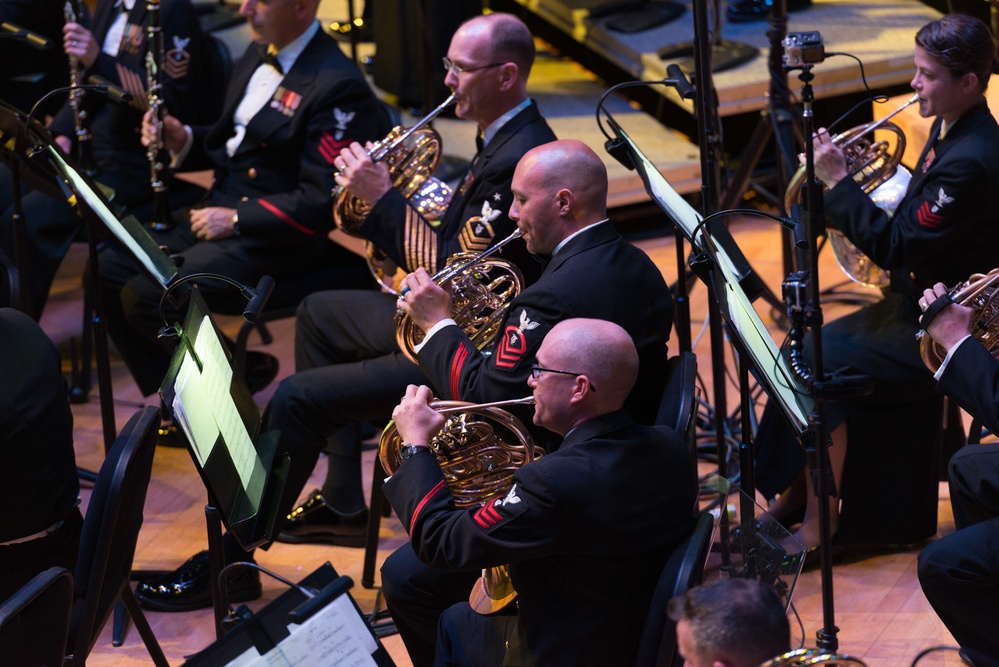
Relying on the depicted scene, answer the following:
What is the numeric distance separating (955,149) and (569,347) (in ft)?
5.20

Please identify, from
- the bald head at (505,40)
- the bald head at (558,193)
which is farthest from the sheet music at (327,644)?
the bald head at (505,40)

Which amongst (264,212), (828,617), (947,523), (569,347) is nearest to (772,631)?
(569,347)

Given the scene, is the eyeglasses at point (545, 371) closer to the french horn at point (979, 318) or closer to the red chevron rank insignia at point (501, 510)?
the red chevron rank insignia at point (501, 510)

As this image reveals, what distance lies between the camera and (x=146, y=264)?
328cm

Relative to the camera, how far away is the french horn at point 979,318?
3.12 metres

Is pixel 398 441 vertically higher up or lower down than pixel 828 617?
higher up

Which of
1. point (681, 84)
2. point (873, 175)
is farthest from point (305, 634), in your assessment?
point (873, 175)

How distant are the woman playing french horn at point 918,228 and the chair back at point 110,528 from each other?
69.1 inches

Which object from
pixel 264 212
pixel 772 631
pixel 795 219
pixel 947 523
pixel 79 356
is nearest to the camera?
pixel 772 631

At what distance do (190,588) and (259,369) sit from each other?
53.6 inches

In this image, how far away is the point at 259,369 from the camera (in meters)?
5.07

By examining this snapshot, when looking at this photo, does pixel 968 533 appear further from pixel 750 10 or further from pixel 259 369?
pixel 750 10

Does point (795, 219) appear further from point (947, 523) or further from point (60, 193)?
point (60, 193)

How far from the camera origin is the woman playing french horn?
3.53 meters
